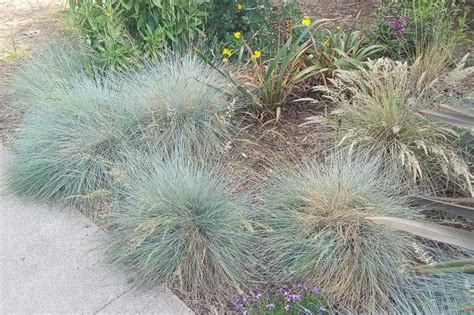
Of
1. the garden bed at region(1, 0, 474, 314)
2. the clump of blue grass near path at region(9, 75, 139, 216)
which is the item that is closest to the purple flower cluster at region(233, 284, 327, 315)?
the garden bed at region(1, 0, 474, 314)

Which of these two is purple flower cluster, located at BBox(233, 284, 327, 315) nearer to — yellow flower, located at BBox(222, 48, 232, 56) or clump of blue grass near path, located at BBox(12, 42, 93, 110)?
yellow flower, located at BBox(222, 48, 232, 56)

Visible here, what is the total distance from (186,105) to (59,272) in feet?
4.21

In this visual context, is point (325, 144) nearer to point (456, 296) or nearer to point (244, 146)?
point (244, 146)

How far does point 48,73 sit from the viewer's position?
3.77 m

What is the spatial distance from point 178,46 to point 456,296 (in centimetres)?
261

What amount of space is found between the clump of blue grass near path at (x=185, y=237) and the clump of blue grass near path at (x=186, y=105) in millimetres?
505

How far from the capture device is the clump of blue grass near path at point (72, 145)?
289 centimetres

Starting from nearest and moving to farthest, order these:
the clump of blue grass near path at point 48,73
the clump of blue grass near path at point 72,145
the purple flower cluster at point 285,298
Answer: the purple flower cluster at point 285,298
the clump of blue grass near path at point 72,145
the clump of blue grass near path at point 48,73

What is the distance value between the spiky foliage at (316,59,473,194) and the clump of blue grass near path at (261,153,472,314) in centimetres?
19

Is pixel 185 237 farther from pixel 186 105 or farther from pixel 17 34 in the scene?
pixel 17 34

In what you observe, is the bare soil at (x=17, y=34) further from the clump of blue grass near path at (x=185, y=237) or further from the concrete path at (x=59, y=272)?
the clump of blue grass near path at (x=185, y=237)

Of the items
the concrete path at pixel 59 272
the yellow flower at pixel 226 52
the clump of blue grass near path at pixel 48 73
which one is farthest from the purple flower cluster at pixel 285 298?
the clump of blue grass near path at pixel 48 73

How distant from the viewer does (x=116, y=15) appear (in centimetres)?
370

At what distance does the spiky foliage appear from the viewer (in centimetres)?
263
